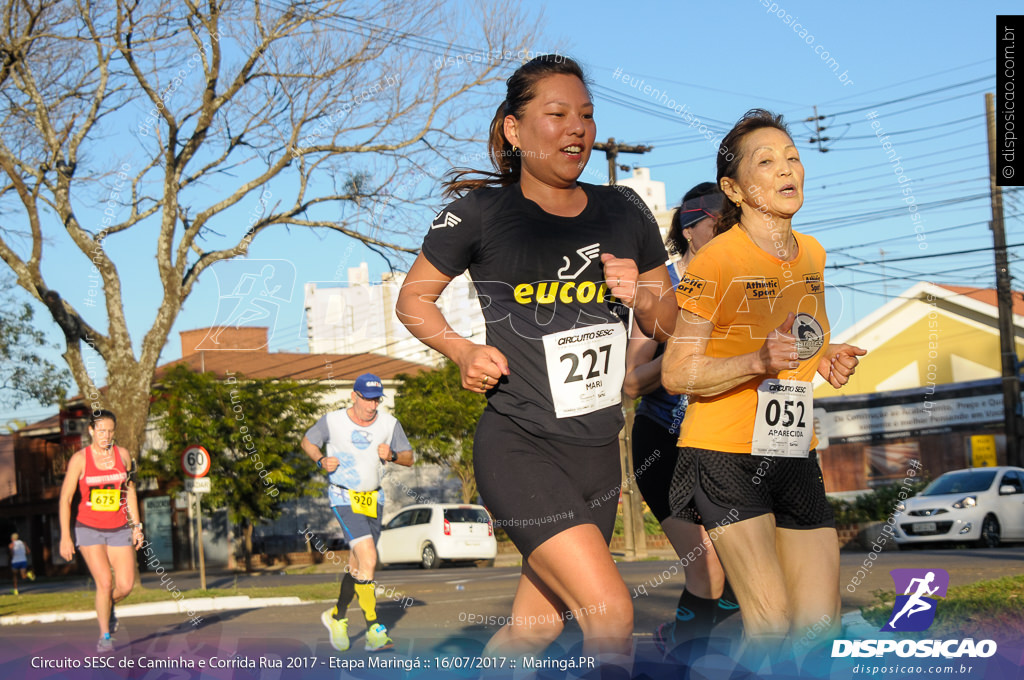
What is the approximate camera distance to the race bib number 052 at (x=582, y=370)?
11.7ft

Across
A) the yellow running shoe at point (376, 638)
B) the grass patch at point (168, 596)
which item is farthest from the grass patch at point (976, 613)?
the grass patch at point (168, 596)

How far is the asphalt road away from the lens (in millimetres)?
6645

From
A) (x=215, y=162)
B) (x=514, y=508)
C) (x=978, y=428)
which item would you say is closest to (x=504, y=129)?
(x=514, y=508)

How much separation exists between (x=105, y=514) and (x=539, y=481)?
21.5 ft

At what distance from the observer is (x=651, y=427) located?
5121 millimetres

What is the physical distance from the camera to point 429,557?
81.0ft

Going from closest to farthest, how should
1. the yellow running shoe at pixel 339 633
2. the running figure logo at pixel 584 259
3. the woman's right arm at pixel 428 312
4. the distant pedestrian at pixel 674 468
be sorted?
the woman's right arm at pixel 428 312 → the running figure logo at pixel 584 259 → the distant pedestrian at pixel 674 468 → the yellow running shoe at pixel 339 633

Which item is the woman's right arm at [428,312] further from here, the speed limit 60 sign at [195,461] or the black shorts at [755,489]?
the speed limit 60 sign at [195,461]

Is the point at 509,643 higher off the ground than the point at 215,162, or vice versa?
the point at 215,162

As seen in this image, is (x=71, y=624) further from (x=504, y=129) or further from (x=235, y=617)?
(x=504, y=129)

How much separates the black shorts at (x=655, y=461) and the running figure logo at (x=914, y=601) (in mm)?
1359

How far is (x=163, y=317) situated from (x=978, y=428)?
22.9m

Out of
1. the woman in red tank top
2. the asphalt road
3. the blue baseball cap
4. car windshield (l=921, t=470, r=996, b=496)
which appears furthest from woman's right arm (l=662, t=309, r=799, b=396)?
car windshield (l=921, t=470, r=996, b=496)

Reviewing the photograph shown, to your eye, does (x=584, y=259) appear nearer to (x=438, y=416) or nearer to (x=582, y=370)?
(x=582, y=370)
